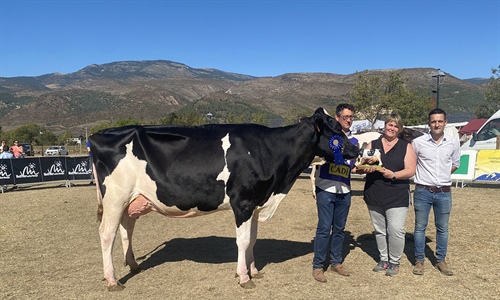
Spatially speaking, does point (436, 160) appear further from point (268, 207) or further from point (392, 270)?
point (268, 207)

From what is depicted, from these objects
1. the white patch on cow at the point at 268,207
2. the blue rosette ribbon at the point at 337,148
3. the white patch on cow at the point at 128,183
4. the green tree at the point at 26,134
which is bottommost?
the green tree at the point at 26,134

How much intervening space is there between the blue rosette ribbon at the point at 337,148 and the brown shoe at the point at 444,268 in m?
2.35

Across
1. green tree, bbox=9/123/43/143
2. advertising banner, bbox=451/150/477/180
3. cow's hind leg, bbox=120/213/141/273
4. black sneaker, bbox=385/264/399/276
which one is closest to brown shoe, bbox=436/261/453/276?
black sneaker, bbox=385/264/399/276

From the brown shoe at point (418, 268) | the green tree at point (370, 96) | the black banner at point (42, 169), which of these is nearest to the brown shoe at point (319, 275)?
the brown shoe at point (418, 268)

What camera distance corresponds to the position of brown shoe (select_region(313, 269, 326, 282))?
544 centimetres

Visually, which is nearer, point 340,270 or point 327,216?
point 327,216

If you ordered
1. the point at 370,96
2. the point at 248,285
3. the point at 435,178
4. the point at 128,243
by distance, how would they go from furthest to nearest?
the point at 370,96
the point at 128,243
the point at 435,178
the point at 248,285

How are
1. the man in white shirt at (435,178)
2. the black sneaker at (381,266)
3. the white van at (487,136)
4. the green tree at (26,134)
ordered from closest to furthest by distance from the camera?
the man in white shirt at (435,178)
the black sneaker at (381,266)
the white van at (487,136)
the green tree at (26,134)

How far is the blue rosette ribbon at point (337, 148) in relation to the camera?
532 cm

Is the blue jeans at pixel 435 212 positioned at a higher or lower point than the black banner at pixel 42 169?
higher

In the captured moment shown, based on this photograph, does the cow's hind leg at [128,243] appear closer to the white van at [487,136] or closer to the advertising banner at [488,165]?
the advertising banner at [488,165]

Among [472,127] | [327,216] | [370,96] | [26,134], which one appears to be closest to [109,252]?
[327,216]

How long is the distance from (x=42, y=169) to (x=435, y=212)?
16.3 metres

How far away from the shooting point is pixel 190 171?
533 cm
